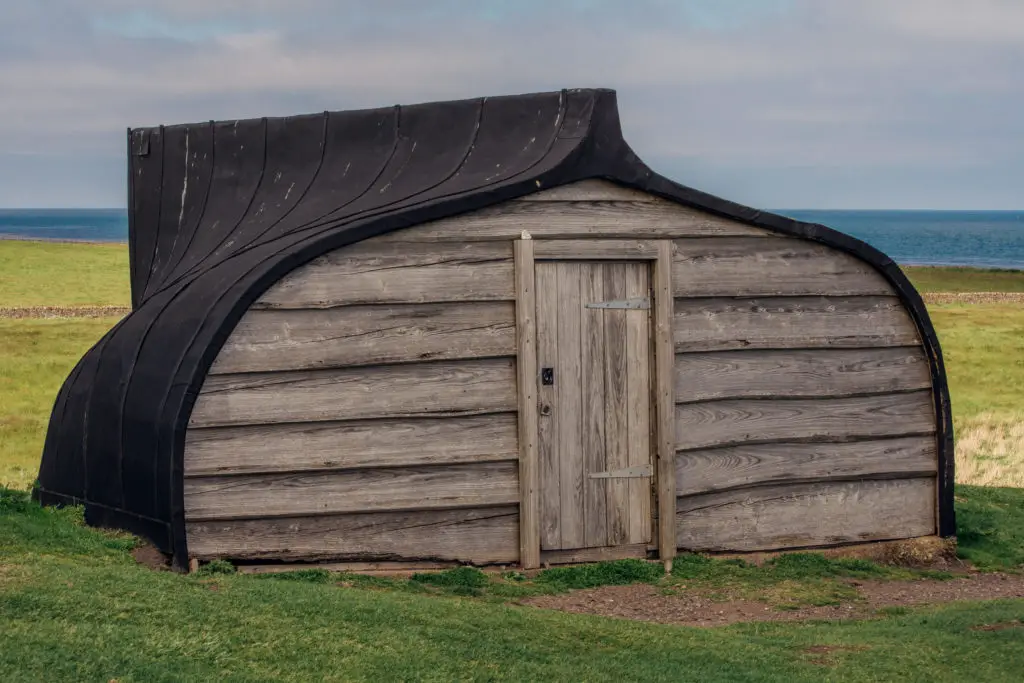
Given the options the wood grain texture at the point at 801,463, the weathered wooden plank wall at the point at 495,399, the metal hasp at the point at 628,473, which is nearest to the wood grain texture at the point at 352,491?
the weathered wooden plank wall at the point at 495,399

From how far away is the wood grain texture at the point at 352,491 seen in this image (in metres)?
9.17

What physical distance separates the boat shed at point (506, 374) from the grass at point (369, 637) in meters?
0.88

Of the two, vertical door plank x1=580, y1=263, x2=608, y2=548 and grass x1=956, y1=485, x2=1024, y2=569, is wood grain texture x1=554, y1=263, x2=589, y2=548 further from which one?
grass x1=956, y1=485, x2=1024, y2=569

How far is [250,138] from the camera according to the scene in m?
12.1

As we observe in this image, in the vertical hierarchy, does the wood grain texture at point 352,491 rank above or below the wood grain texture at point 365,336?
below

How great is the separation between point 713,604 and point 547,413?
6.01 feet

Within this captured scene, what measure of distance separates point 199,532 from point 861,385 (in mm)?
5409

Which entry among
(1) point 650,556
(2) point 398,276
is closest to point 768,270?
(1) point 650,556

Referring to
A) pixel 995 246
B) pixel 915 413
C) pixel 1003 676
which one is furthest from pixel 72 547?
pixel 995 246

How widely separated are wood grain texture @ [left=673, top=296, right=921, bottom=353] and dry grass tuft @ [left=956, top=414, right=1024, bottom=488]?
16.6ft

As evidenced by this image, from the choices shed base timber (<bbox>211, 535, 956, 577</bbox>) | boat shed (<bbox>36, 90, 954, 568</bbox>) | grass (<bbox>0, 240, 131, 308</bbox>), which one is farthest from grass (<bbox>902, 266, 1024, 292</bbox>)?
boat shed (<bbox>36, 90, 954, 568</bbox>)

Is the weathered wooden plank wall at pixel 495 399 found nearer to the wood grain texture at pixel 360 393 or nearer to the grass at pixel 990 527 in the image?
the wood grain texture at pixel 360 393

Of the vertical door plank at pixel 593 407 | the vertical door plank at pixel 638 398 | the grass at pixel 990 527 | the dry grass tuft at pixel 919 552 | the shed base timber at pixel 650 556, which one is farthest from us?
the grass at pixel 990 527

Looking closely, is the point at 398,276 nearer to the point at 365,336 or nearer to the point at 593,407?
the point at 365,336
